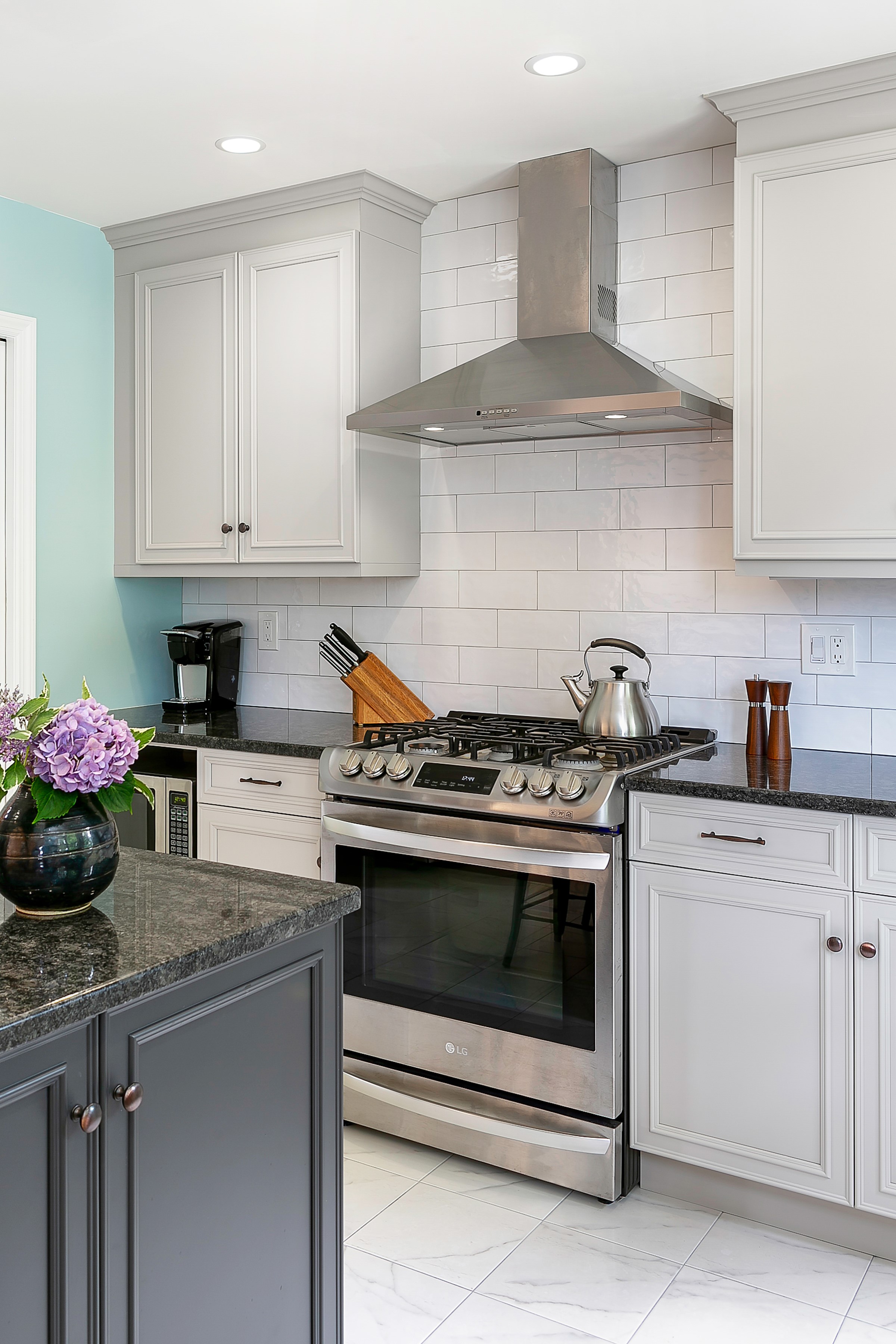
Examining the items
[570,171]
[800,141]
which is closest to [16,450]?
[570,171]

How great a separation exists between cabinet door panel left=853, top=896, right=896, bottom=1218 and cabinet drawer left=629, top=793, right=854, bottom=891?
91 mm

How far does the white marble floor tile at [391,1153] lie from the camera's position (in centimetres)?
273

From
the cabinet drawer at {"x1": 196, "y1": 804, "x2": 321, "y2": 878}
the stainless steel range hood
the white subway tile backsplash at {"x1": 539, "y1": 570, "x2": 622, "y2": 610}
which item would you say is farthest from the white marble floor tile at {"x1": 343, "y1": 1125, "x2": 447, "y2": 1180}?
the stainless steel range hood

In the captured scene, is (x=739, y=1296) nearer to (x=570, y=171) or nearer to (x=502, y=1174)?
(x=502, y=1174)

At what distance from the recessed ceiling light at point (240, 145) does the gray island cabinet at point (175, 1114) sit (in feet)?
6.61

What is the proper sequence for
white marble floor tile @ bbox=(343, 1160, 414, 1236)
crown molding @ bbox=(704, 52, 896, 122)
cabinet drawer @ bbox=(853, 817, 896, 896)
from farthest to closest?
white marble floor tile @ bbox=(343, 1160, 414, 1236) → crown molding @ bbox=(704, 52, 896, 122) → cabinet drawer @ bbox=(853, 817, 896, 896)

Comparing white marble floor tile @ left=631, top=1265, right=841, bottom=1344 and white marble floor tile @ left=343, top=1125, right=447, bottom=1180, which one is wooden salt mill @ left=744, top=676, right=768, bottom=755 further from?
white marble floor tile @ left=343, top=1125, right=447, bottom=1180

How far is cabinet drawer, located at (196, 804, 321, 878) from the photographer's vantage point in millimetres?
3043

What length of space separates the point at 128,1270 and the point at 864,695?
216 centimetres

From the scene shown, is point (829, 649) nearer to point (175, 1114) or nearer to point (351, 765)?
point (351, 765)

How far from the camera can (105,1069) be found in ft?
4.21

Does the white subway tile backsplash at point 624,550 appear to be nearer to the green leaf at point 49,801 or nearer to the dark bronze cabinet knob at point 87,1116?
the green leaf at point 49,801

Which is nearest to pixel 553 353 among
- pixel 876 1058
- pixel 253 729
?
pixel 253 729

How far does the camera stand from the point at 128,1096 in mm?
1283
